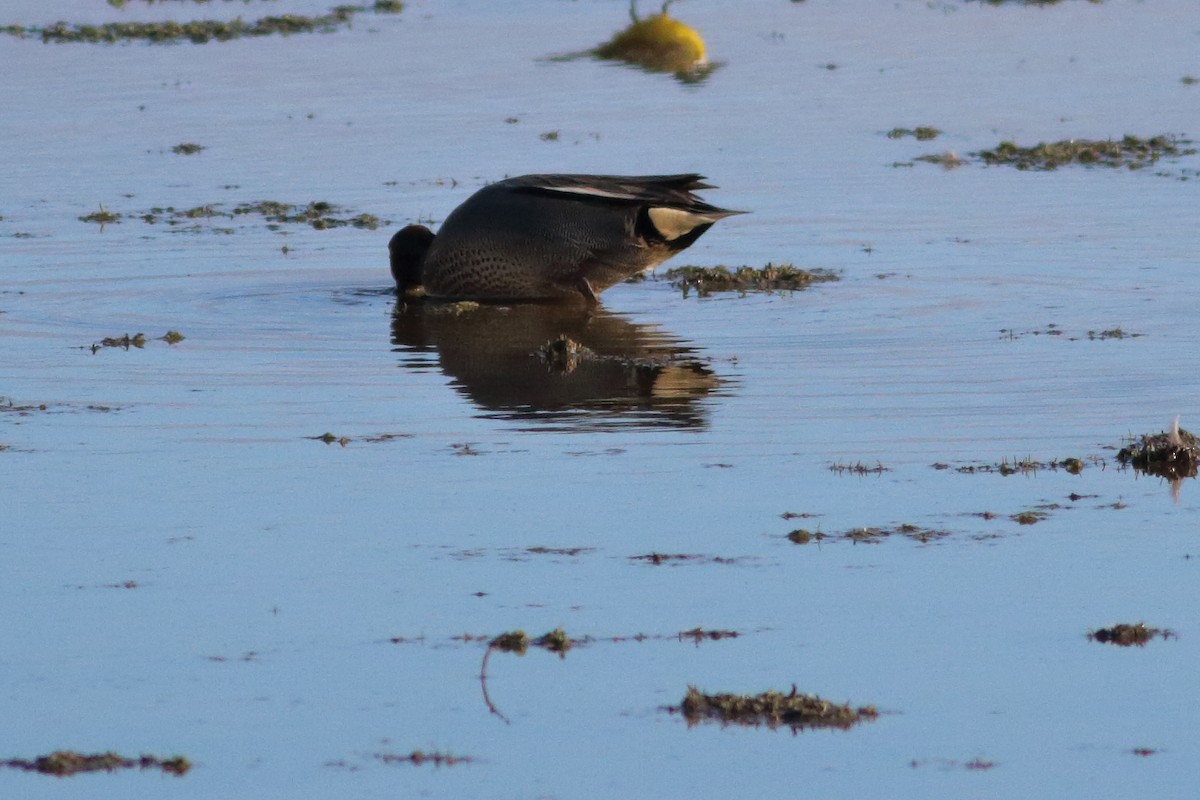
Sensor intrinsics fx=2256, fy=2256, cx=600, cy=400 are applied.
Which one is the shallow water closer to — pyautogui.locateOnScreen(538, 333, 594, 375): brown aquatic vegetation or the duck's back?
pyautogui.locateOnScreen(538, 333, 594, 375): brown aquatic vegetation

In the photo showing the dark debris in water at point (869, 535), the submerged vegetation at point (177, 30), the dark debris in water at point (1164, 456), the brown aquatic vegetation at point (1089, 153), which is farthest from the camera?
the submerged vegetation at point (177, 30)

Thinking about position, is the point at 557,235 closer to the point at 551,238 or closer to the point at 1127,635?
the point at 551,238

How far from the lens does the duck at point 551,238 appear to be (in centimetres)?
1151

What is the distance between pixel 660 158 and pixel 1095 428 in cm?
786

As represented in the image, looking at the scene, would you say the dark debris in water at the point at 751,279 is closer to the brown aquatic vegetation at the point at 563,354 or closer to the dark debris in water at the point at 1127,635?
the brown aquatic vegetation at the point at 563,354

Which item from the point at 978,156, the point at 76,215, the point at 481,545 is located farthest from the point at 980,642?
the point at 978,156

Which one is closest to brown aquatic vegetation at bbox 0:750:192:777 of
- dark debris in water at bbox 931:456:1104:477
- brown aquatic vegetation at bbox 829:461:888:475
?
brown aquatic vegetation at bbox 829:461:888:475

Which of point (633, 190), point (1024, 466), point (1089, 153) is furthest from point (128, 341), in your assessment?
point (1089, 153)

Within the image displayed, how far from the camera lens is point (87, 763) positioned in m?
5.01

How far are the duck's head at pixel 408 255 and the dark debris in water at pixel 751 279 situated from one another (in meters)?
1.41

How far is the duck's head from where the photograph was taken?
12023 mm

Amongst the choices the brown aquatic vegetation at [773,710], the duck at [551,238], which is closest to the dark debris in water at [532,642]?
the brown aquatic vegetation at [773,710]

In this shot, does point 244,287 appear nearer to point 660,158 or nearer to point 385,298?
point 385,298

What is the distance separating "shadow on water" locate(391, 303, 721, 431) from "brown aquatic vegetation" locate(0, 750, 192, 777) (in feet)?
11.7
